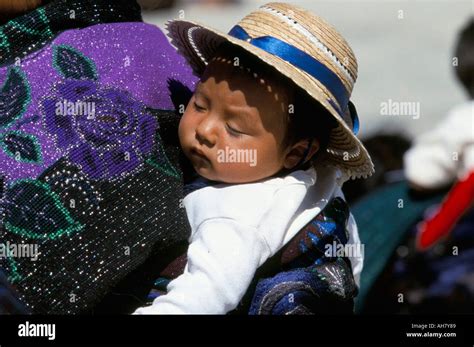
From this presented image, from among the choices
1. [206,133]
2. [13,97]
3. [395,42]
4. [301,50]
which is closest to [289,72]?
[301,50]

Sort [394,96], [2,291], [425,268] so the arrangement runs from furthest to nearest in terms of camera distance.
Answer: [394,96] → [425,268] → [2,291]

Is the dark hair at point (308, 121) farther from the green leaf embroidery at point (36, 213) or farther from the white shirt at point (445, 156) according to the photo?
the white shirt at point (445, 156)

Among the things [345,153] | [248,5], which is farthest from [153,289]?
[248,5]

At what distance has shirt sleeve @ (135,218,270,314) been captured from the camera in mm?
2283

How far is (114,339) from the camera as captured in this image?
2.46 m

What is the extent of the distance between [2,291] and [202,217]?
1.52ft

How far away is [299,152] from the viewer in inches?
101

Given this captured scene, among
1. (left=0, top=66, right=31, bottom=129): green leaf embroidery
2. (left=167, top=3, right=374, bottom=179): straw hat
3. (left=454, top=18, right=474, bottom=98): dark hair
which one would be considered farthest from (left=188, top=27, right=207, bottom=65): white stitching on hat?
(left=454, top=18, right=474, bottom=98): dark hair

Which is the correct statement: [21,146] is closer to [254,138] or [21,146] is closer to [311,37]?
[254,138]

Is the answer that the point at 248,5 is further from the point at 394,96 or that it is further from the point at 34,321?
the point at 34,321

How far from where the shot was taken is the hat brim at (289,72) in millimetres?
2408

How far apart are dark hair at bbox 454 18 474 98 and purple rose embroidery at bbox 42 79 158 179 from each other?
7.67ft

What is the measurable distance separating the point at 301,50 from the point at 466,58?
2272 millimetres

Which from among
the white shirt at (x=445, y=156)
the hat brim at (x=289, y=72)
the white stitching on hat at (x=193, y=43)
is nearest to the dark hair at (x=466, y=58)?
the white shirt at (x=445, y=156)
